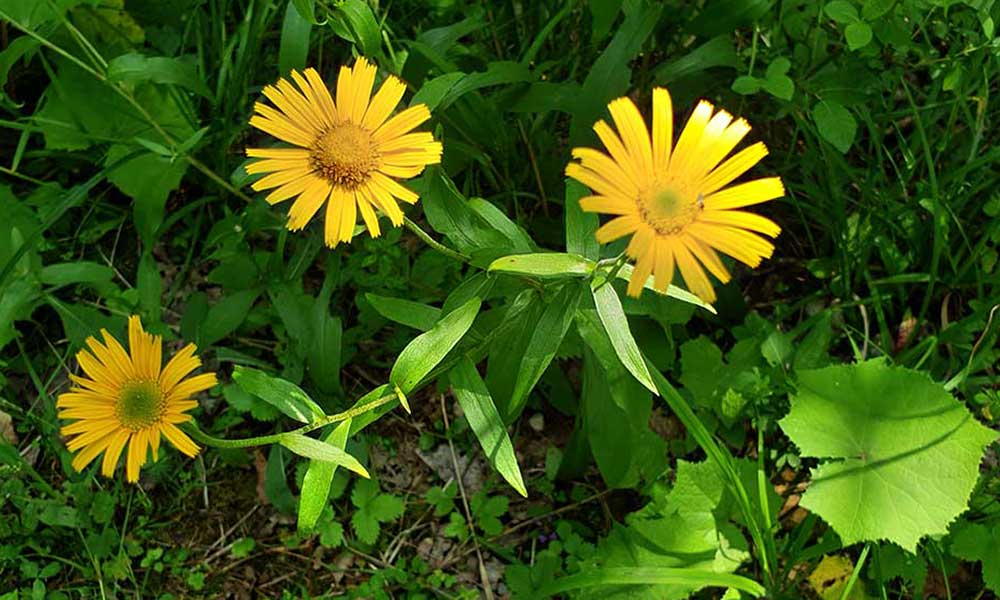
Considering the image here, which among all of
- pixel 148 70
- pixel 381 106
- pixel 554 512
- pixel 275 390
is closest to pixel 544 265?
pixel 381 106

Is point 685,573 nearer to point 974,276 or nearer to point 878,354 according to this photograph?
point 878,354

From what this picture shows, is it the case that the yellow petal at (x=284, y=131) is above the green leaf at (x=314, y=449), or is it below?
above

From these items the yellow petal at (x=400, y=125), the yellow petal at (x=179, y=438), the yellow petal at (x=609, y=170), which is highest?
the yellow petal at (x=400, y=125)

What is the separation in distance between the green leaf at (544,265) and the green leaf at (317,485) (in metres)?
0.37

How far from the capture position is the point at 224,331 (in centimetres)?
219

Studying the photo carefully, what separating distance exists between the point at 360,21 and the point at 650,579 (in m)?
1.19

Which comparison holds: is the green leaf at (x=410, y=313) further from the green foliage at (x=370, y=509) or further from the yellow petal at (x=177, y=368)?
the green foliage at (x=370, y=509)

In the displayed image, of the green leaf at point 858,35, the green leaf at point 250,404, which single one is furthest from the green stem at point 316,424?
the green leaf at point 858,35

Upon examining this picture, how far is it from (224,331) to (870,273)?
1716mm

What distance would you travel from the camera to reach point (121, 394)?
5.43 feet

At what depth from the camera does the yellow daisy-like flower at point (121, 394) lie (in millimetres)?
1625

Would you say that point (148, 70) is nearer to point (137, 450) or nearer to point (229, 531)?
point (137, 450)

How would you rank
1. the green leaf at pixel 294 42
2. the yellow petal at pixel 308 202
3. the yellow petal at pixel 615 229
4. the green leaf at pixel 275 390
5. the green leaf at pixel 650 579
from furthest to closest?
1. the green leaf at pixel 294 42
2. the green leaf at pixel 650 579
3. the green leaf at pixel 275 390
4. the yellow petal at pixel 308 202
5. the yellow petal at pixel 615 229

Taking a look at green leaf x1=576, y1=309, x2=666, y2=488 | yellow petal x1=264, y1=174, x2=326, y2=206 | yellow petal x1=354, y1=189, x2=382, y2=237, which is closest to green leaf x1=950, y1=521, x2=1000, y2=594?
green leaf x1=576, y1=309, x2=666, y2=488
